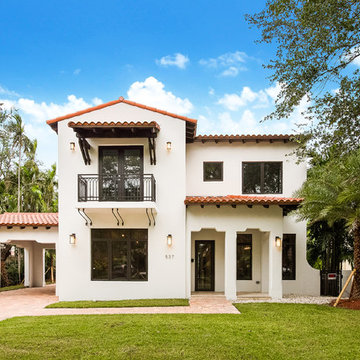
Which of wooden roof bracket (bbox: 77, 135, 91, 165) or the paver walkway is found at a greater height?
wooden roof bracket (bbox: 77, 135, 91, 165)

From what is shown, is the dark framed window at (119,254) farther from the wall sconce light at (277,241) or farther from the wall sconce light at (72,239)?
the wall sconce light at (277,241)

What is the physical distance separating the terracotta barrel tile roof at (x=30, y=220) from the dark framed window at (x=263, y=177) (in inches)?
350

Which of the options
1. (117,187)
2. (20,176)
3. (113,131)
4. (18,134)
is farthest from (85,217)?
(20,176)

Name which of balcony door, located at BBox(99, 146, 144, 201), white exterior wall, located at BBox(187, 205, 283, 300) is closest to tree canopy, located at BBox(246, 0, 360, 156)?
white exterior wall, located at BBox(187, 205, 283, 300)

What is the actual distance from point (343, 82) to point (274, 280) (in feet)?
27.8

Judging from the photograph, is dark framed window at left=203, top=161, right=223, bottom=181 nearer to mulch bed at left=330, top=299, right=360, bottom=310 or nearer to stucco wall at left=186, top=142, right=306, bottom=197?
stucco wall at left=186, top=142, right=306, bottom=197

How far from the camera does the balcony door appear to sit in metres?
12.9

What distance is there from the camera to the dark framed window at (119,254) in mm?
12938

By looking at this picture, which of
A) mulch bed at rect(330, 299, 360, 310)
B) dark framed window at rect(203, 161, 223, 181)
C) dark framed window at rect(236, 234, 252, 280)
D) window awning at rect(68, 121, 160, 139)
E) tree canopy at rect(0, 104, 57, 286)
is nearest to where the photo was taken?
mulch bed at rect(330, 299, 360, 310)

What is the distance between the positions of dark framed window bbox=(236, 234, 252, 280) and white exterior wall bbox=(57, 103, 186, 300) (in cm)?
318

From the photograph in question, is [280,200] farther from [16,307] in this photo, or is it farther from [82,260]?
[16,307]

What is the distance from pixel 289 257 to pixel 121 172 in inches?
339

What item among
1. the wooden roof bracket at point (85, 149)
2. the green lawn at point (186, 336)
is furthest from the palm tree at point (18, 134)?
the green lawn at point (186, 336)

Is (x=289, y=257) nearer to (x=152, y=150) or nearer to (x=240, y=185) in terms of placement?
(x=240, y=185)
